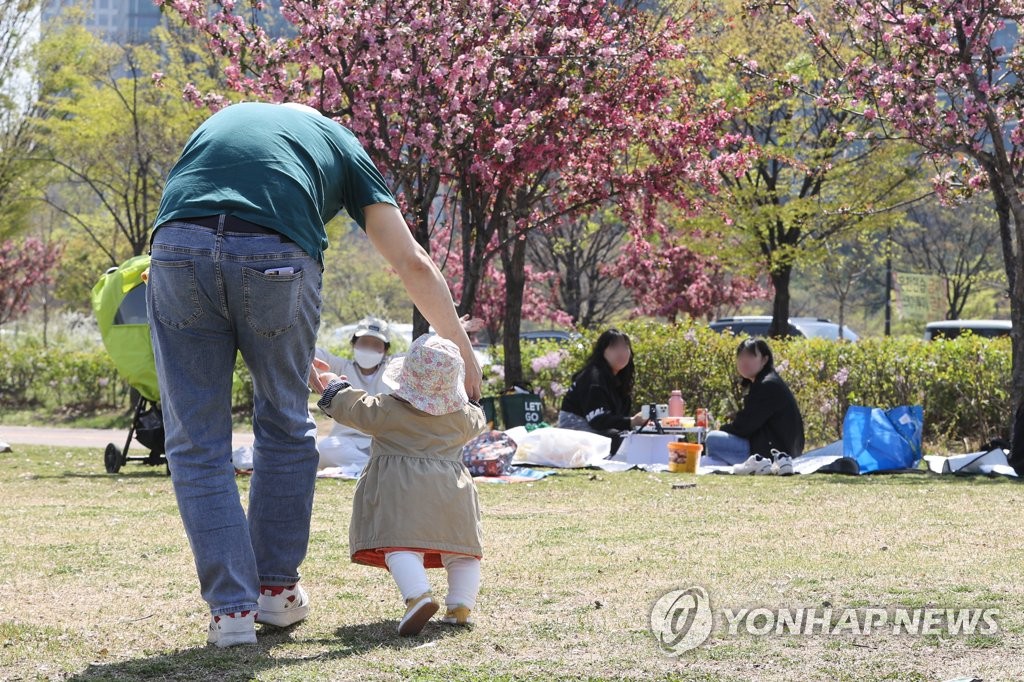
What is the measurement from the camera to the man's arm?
366 cm

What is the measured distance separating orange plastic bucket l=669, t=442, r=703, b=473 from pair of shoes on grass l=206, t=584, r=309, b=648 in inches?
240

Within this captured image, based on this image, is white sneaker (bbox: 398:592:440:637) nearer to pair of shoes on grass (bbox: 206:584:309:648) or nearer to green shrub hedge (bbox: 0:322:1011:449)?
pair of shoes on grass (bbox: 206:584:309:648)

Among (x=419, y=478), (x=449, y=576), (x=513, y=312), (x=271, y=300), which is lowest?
(x=449, y=576)

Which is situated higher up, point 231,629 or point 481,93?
point 481,93

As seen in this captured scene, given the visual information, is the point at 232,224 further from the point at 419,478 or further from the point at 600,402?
the point at 600,402

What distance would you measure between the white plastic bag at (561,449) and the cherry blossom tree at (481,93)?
4.61ft

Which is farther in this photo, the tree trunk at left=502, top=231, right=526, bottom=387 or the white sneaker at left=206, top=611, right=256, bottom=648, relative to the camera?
the tree trunk at left=502, top=231, right=526, bottom=387

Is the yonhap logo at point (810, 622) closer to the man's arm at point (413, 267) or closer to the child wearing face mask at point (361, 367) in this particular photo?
the man's arm at point (413, 267)

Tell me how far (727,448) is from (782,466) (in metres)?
0.65

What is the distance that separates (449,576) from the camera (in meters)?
3.92

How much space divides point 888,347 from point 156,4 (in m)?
7.91

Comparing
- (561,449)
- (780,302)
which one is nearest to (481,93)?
(561,449)

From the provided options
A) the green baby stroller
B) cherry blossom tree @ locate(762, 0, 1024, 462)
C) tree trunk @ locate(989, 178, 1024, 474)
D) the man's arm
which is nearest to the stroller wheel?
the green baby stroller

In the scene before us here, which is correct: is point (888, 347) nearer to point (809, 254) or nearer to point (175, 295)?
point (809, 254)
